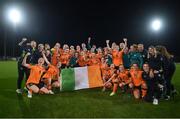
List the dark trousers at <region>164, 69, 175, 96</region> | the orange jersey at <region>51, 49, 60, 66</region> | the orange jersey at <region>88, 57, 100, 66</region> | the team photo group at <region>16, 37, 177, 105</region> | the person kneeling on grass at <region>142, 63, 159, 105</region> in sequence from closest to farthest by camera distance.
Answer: the person kneeling on grass at <region>142, 63, 159, 105</region>
the team photo group at <region>16, 37, 177, 105</region>
the dark trousers at <region>164, 69, 175, 96</region>
the orange jersey at <region>51, 49, 60, 66</region>
the orange jersey at <region>88, 57, 100, 66</region>

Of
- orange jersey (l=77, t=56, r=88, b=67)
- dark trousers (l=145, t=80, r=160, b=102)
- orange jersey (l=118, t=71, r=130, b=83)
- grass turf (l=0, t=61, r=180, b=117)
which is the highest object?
orange jersey (l=77, t=56, r=88, b=67)

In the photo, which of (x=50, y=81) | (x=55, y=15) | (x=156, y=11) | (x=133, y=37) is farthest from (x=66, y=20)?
(x=50, y=81)

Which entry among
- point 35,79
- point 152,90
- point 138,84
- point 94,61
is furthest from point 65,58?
point 152,90

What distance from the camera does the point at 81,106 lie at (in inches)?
376

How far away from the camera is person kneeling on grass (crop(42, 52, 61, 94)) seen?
39.0 feet

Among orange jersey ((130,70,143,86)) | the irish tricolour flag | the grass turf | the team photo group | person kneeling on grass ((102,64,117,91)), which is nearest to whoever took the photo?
the grass turf

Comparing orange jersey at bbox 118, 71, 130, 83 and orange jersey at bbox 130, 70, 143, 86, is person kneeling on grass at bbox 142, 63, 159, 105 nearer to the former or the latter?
orange jersey at bbox 130, 70, 143, 86

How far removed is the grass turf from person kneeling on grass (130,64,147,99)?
0.95 ft

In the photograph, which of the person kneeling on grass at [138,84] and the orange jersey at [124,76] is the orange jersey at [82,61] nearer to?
the orange jersey at [124,76]

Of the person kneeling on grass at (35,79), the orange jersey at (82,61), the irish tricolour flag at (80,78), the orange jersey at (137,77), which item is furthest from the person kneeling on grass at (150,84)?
the orange jersey at (82,61)

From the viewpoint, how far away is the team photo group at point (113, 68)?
34.7 ft

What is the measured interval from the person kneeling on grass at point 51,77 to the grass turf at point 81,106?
2.33 ft

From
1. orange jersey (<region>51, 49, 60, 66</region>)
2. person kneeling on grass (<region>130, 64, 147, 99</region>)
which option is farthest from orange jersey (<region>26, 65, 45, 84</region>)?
person kneeling on grass (<region>130, 64, 147, 99</region>)

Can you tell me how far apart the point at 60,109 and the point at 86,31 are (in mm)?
45085
